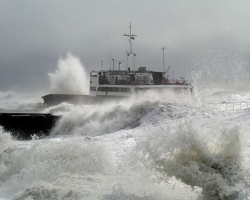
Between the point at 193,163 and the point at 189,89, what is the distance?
996 inches

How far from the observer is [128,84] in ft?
112

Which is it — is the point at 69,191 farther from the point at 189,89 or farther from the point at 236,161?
the point at 189,89

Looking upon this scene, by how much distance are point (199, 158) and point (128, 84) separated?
25793mm

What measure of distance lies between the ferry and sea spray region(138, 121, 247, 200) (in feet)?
75.6

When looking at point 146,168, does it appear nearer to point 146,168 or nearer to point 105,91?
point 146,168

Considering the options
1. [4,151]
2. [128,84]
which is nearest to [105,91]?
[128,84]

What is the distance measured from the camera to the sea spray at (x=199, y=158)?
788cm

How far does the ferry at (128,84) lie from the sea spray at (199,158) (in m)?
23.0

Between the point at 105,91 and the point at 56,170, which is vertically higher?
the point at 105,91

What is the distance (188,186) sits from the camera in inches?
335

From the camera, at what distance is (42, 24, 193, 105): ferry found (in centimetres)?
3258

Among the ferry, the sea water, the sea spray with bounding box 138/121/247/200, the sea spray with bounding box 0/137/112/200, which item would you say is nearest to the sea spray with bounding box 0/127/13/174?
the sea water

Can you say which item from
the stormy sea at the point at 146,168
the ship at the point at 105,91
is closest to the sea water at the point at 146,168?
the stormy sea at the point at 146,168

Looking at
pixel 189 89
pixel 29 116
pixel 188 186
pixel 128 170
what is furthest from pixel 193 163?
pixel 189 89
